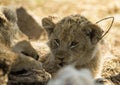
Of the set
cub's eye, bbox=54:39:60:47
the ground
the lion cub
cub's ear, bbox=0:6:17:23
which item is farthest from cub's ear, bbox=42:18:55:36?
the ground

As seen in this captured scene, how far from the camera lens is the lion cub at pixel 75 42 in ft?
23.9

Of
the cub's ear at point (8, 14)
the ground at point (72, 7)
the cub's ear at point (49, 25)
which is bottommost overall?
the cub's ear at point (49, 25)

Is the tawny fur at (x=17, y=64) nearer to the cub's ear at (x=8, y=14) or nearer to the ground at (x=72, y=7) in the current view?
the cub's ear at (x=8, y=14)

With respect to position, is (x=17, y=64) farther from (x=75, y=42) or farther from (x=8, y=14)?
(x=8, y=14)

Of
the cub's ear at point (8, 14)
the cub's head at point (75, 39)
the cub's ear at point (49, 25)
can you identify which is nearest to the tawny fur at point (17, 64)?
the cub's ear at point (8, 14)

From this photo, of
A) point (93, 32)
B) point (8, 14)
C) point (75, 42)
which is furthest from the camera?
point (8, 14)

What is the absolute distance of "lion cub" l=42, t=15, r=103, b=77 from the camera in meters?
7.30

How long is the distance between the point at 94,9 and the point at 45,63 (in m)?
8.10

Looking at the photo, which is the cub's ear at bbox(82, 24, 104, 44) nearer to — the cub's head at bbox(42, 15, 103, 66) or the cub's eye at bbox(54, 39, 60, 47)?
the cub's head at bbox(42, 15, 103, 66)

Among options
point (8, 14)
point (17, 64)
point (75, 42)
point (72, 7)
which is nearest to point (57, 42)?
point (75, 42)

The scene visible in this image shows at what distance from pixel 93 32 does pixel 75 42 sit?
0.33 meters

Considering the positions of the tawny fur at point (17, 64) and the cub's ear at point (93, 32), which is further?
the cub's ear at point (93, 32)

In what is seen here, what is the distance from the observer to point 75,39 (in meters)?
7.44

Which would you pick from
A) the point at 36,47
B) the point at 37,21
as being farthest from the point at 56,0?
the point at 36,47
